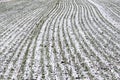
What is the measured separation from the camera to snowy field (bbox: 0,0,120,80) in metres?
9.60

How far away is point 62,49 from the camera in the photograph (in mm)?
12094

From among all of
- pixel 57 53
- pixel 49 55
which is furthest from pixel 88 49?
pixel 49 55

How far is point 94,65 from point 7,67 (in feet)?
11.8

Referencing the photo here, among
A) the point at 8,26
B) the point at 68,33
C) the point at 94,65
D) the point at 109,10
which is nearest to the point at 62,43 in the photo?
the point at 68,33

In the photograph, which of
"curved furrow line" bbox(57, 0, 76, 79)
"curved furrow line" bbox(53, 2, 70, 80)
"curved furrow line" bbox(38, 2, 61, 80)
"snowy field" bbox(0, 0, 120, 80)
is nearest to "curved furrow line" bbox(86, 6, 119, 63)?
"snowy field" bbox(0, 0, 120, 80)

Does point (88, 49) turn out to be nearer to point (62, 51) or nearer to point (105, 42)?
point (62, 51)

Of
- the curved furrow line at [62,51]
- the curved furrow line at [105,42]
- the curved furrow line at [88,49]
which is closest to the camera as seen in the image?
the curved furrow line at [88,49]

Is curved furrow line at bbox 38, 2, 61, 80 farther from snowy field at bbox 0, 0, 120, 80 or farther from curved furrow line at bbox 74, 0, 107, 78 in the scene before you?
curved furrow line at bbox 74, 0, 107, 78

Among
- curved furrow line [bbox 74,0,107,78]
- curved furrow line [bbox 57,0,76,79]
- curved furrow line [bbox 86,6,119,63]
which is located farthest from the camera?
curved furrow line [bbox 86,6,119,63]

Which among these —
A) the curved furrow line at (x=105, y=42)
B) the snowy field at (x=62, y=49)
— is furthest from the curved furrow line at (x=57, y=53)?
the curved furrow line at (x=105, y=42)

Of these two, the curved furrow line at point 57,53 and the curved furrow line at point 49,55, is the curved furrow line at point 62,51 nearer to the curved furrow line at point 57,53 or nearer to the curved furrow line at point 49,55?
the curved furrow line at point 57,53

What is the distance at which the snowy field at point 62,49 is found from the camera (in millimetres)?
9602

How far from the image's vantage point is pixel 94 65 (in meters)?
10.1

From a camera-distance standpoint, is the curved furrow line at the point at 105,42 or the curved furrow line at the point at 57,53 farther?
the curved furrow line at the point at 105,42
